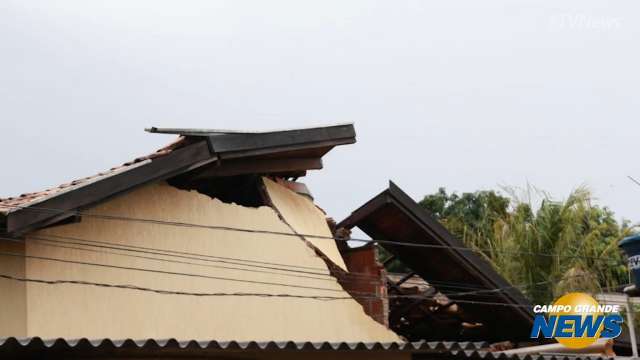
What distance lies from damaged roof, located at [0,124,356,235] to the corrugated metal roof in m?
2.03

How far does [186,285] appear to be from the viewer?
1069 centimetres

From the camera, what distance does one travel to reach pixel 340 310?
11836mm

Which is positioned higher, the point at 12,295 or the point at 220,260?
the point at 220,260

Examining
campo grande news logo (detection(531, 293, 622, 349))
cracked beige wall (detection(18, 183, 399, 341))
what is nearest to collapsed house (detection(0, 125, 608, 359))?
cracked beige wall (detection(18, 183, 399, 341))

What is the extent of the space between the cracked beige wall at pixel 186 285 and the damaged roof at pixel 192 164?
0.41 meters

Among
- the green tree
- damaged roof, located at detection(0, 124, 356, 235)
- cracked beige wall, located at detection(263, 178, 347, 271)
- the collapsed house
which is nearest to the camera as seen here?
damaged roof, located at detection(0, 124, 356, 235)

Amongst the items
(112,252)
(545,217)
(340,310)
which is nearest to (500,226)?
(545,217)

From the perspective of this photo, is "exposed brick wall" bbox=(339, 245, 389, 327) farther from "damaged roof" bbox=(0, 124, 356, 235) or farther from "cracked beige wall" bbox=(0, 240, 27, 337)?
"cracked beige wall" bbox=(0, 240, 27, 337)

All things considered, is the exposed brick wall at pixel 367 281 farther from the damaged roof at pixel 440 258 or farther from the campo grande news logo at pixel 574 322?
the campo grande news logo at pixel 574 322

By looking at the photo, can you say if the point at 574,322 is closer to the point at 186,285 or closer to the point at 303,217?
the point at 303,217

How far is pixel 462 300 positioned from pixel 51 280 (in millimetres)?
6465

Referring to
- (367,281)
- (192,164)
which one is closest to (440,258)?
(367,281)

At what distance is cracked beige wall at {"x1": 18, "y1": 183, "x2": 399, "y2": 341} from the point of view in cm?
977

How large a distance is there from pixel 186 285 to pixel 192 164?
143cm
